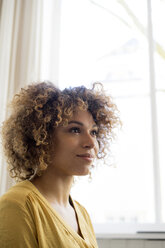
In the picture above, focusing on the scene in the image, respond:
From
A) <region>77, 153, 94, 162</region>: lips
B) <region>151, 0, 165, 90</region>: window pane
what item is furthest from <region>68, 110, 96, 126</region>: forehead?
<region>151, 0, 165, 90</region>: window pane

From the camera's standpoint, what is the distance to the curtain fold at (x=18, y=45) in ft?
7.61

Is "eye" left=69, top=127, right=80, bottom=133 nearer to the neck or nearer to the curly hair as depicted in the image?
the curly hair

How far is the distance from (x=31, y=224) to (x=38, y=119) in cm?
40

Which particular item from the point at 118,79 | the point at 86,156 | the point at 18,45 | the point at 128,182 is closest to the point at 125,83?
the point at 118,79

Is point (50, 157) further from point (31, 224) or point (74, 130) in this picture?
point (31, 224)

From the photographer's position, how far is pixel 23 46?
2422mm

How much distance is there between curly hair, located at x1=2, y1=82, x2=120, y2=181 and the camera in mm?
1262

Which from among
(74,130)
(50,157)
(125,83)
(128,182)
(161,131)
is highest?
(125,83)

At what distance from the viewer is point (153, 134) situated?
2.17 m

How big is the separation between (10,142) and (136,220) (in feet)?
3.90

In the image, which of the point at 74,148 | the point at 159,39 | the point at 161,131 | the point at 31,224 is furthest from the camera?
the point at 159,39

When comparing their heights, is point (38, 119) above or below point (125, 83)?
below

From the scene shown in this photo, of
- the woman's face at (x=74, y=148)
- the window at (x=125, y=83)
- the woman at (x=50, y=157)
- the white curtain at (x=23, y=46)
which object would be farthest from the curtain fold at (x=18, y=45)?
the woman's face at (x=74, y=148)

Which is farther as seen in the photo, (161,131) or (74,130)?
(161,131)
